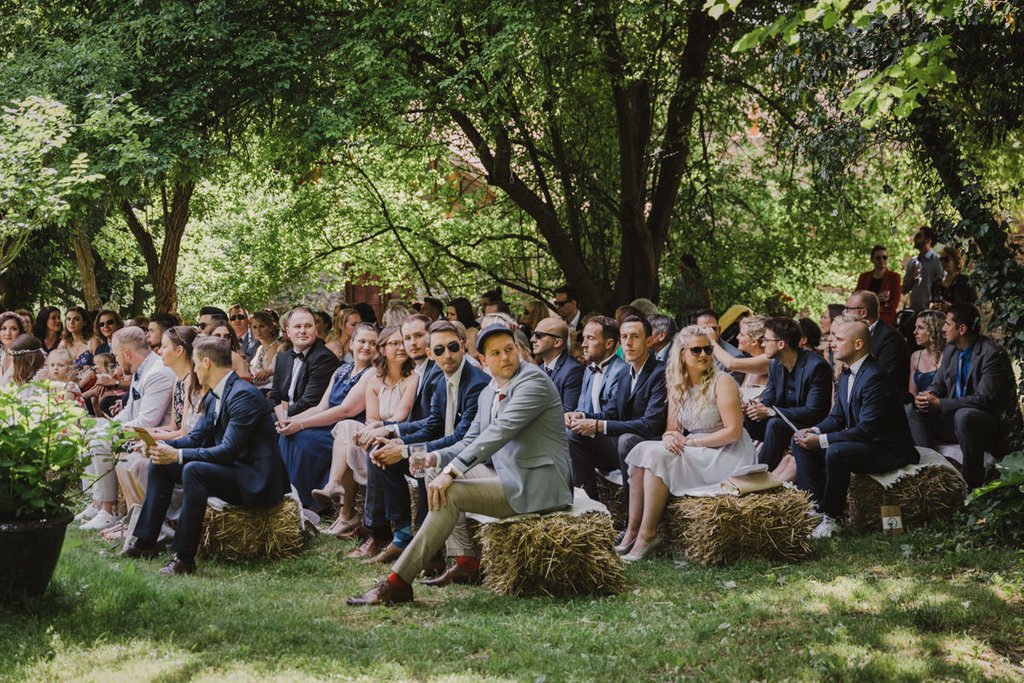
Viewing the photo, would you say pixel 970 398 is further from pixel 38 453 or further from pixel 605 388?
pixel 38 453

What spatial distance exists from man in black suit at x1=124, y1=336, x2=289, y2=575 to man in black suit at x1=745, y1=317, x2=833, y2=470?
12.4ft

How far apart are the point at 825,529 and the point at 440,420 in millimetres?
2907

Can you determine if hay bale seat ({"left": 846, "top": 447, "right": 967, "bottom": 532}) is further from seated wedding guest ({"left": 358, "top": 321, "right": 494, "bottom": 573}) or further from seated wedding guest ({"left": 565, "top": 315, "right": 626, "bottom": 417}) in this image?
seated wedding guest ({"left": 358, "top": 321, "right": 494, "bottom": 573})

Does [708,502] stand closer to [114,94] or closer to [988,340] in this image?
[988,340]

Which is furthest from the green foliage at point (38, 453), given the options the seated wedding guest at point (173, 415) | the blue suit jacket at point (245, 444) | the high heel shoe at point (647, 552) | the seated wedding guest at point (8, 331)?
the seated wedding guest at point (8, 331)

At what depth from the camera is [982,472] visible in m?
8.25

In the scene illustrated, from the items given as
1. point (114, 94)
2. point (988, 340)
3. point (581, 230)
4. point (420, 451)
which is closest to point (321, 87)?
point (114, 94)

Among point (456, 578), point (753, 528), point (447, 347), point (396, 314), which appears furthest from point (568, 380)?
point (456, 578)

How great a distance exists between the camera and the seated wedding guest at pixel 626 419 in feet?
26.9

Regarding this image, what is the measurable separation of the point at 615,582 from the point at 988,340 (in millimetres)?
3687

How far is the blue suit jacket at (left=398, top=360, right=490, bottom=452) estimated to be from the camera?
25.7 ft

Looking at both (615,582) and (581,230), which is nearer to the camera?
(615,582)

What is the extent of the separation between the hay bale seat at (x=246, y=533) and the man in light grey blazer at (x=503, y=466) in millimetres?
1515

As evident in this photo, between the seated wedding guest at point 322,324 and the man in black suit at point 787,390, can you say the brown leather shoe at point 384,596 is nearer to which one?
the man in black suit at point 787,390
